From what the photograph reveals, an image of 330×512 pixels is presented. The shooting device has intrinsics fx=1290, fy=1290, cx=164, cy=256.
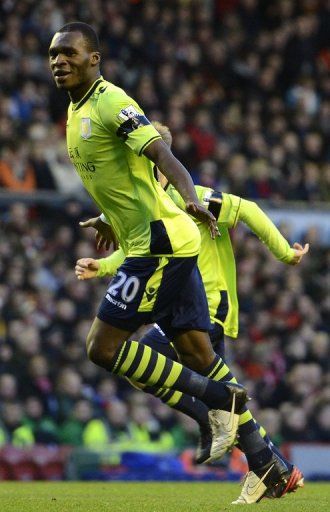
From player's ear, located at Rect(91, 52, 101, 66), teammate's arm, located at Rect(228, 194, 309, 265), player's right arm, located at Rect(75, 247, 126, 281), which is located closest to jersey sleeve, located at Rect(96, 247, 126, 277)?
player's right arm, located at Rect(75, 247, 126, 281)

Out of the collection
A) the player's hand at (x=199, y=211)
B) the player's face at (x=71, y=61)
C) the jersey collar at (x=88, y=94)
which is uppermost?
the player's face at (x=71, y=61)

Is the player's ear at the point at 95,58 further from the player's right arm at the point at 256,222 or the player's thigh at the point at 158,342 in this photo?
the player's thigh at the point at 158,342

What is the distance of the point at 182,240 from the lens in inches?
279

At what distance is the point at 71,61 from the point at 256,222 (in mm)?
1785

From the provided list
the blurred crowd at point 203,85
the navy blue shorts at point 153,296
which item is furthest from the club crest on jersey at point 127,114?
the blurred crowd at point 203,85

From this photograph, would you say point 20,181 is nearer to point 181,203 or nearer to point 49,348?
point 49,348

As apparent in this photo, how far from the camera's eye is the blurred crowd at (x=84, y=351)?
13250 mm

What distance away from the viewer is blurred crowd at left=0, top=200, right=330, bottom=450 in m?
13.2

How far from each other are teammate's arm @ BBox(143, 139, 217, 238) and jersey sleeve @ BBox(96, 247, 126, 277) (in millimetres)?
1394

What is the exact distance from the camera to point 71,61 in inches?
276

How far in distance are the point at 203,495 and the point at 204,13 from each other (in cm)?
1223

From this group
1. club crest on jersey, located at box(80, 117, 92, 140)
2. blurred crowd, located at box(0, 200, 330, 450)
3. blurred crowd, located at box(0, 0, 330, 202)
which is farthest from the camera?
blurred crowd, located at box(0, 0, 330, 202)

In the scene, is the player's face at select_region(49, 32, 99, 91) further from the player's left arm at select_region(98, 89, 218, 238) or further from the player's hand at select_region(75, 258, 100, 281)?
the player's hand at select_region(75, 258, 100, 281)

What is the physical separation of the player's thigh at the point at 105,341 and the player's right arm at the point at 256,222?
1379 mm
